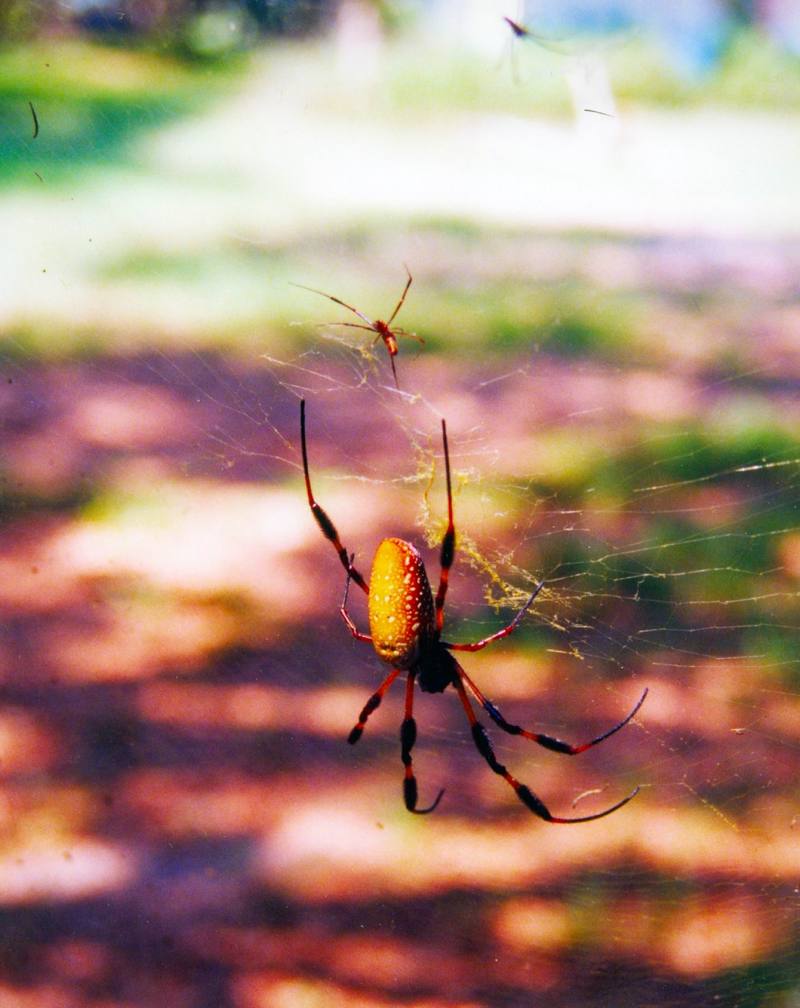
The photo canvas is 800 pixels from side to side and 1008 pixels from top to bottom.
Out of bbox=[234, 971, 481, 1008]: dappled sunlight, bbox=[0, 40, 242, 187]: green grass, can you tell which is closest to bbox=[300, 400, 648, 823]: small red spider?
bbox=[234, 971, 481, 1008]: dappled sunlight

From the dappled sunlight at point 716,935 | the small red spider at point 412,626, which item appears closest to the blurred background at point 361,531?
the dappled sunlight at point 716,935

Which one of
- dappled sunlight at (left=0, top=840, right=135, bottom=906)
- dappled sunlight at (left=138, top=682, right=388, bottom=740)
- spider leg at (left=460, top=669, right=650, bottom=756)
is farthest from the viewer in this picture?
dappled sunlight at (left=138, top=682, right=388, bottom=740)

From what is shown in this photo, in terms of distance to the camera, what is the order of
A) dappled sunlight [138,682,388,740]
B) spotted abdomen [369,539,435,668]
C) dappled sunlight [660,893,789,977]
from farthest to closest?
dappled sunlight [138,682,388,740], dappled sunlight [660,893,789,977], spotted abdomen [369,539,435,668]

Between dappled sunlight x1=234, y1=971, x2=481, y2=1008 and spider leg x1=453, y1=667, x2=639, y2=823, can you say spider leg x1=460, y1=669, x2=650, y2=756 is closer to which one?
spider leg x1=453, y1=667, x2=639, y2=823

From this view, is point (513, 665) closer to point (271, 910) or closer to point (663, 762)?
point (663, 762)

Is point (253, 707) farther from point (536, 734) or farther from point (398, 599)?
point (398, 599)

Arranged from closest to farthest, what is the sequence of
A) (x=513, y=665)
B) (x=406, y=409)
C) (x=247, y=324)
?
1. (x=513, y=665)
2. (x=406, y=409)
3. (x=247, y=324)

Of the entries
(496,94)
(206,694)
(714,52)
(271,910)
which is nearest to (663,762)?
(271,910)
